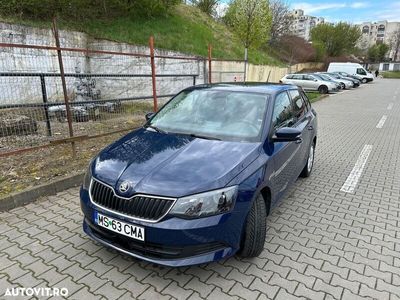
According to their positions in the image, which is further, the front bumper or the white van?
the white van

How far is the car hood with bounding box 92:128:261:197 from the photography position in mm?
2281

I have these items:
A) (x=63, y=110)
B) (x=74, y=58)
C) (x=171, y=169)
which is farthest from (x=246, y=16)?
(x=171, y=169)

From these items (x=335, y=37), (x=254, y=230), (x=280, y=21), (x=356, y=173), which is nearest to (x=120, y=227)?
(x=254, y=230)

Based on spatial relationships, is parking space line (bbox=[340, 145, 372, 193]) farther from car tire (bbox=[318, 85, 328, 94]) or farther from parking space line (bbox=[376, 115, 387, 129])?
car tire (bbox=[318, 85, 328, 94])

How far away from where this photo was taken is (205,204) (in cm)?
223

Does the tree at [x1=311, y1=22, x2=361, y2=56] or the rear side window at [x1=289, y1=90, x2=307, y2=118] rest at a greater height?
the tree at [x1=311, y1=22, x2=361, y2=56]

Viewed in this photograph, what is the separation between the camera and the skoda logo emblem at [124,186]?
2.32 m

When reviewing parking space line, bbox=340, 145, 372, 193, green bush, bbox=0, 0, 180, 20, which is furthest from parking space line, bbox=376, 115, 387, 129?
green bush, bbox=0, 0, 180, 20

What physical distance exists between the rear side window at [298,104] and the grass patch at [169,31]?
10.6 meters

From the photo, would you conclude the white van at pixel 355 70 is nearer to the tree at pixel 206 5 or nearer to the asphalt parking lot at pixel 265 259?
the tree at pixel 206 5

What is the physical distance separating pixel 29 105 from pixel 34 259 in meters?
2.91

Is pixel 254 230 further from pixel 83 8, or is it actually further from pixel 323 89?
pixel 323 89

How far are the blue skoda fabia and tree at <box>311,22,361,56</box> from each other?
5606cm

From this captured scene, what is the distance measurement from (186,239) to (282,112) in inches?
82.3
